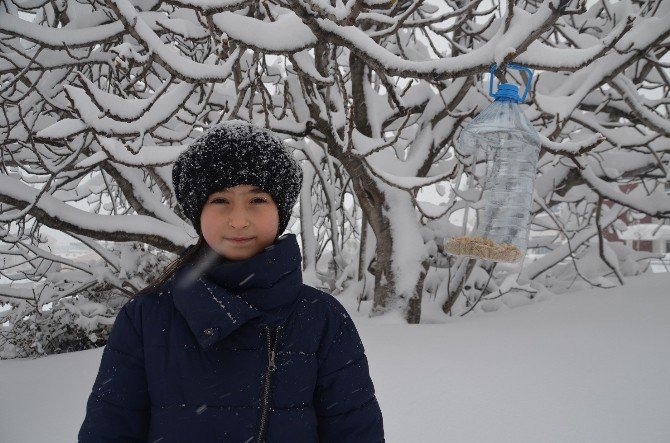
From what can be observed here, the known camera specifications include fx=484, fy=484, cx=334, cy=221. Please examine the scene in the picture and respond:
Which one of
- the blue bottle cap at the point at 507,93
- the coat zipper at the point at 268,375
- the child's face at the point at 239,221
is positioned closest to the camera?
the coat zipper at the point at 268,375

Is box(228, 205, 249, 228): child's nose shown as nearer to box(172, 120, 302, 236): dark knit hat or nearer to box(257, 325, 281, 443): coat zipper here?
box(172, 120, 302, 236): dark knit hat

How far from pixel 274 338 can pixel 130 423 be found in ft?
1.35

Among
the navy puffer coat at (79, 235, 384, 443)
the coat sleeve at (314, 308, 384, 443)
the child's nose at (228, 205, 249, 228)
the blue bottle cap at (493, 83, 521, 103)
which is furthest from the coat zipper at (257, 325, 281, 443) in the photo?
the blue bottle cap at (493, 83, 521, 103)

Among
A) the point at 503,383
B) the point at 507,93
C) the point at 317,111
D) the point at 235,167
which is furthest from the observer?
the point at 317,111

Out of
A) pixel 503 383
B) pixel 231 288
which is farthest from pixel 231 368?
pixel 503 383

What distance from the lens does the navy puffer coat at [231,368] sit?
1183 millimetres

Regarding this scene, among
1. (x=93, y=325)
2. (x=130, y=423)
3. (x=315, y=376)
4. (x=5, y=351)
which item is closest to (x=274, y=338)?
(x=315, y=376)

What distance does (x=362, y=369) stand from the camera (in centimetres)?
134

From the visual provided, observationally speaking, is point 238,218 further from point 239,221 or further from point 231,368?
point 231,368

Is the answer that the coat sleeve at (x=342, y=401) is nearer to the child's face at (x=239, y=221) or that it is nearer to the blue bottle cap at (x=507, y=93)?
the child's face at (x=239, y=221)

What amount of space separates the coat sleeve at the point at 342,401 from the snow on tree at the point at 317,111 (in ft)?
4.17

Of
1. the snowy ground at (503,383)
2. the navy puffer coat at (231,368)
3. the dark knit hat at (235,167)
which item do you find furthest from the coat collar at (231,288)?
the snowy ground at (503,383)

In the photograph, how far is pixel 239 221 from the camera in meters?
1.26

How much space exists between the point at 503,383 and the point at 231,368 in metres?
1.86
